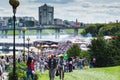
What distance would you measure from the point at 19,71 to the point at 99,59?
2118 cm

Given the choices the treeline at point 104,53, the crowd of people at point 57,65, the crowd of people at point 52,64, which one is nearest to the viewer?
the crowd of people at point 52,64

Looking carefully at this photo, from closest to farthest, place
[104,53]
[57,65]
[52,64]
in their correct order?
[52,64] < [57,65] < [104,53]

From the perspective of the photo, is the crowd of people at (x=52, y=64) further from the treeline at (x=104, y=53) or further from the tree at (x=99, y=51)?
the treeline at (x=104, y=53)

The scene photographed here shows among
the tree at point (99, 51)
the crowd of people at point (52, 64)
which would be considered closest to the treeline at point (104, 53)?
the tree at point (99, 51)

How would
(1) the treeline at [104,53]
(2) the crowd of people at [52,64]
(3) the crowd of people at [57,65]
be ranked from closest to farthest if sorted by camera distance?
1. (2) the crowd of people at [52,64]
2. (3) the crowd of people at [57,65]
3. (1) the treeline at [104,53]

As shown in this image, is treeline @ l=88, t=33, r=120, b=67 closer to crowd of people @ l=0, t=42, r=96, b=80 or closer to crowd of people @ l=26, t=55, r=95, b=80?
crowd of people @ l=0, t=42, r=96, b=80

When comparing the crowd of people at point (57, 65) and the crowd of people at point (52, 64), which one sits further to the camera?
the crowd of people at point (57, 65)

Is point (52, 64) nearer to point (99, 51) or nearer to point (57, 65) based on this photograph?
point (57, 65)

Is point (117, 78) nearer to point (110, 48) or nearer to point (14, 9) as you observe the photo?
point (14, 9)

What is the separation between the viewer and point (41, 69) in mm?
41062

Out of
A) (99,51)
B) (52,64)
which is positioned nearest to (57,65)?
(52,64)

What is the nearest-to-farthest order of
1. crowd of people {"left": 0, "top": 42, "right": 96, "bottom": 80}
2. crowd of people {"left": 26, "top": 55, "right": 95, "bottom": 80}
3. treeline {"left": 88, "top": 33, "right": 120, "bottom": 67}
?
1. crowd of people {"left": 0, "top": 42, "right": 96, "bottom": 80}
2. crowd of people {"left": 26, "top": 55, "right": 95, "bottom": 80}
3. treeline {"left": 88, "top": 33, "right": 120, "bottom": 67}

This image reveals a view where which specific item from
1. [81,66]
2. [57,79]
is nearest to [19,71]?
[57,79]

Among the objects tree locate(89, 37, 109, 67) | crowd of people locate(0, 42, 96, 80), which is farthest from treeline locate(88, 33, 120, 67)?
crowd of people locate(0, 42, 96, 80)
